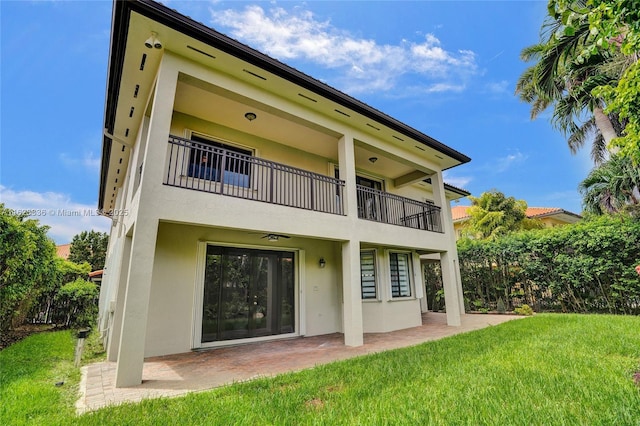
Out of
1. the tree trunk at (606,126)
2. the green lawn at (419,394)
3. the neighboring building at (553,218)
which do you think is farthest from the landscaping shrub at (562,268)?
the neighboring building at (553,218)

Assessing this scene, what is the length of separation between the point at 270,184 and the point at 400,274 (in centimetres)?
683

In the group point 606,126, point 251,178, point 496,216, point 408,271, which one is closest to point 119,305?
point 251,178

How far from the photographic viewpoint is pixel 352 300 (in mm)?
7539

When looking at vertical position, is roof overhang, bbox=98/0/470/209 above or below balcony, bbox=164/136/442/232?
above

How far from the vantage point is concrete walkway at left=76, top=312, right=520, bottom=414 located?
4383 millimetres

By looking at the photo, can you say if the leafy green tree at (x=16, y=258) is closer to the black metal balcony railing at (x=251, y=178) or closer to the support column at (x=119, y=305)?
the support column at (x=119, y=305)

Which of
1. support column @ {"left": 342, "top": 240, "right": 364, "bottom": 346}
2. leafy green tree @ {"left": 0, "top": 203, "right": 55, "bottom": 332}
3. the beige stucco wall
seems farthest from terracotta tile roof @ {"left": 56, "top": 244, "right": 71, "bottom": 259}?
support column @ {"left": 342, "top": 240, "right": 364, "bottom": 346}

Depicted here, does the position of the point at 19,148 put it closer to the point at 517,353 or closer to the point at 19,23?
the point at 19,23

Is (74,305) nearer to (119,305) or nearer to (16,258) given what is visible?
(16,258)

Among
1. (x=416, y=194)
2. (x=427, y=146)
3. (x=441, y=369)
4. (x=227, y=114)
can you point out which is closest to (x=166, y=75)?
(x=227, y=114)

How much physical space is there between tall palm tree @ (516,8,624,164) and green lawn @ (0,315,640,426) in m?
3.92

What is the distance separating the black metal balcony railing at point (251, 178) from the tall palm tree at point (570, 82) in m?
5.50

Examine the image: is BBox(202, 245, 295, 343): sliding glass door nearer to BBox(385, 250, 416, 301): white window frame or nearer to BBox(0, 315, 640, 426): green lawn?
BBox(0, 315, 640, 426): green lawn

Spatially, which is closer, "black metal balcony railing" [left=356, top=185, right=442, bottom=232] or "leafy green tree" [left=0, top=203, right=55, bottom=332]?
"leafy green tree" [left=0, top=203, right=55, bottom=332]
